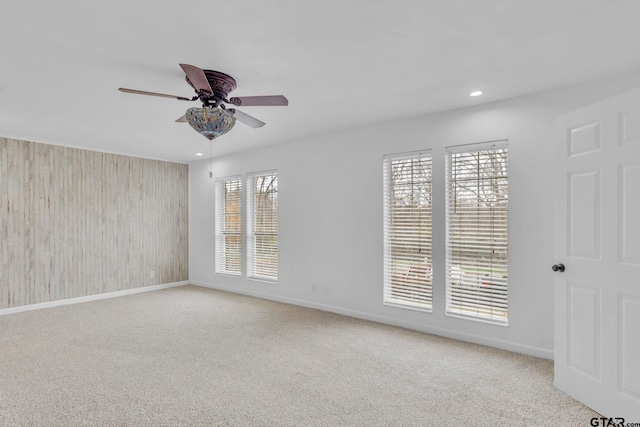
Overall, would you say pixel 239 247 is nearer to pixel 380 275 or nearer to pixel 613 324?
pixel 380 275

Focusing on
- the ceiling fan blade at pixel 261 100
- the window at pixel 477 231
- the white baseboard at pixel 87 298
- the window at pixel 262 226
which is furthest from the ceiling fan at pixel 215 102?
the white baseboard at pixel 87 298

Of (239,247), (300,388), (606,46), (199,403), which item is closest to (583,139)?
(606,46)

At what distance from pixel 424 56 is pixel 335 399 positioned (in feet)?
8.57

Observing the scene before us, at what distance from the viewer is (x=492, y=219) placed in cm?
372

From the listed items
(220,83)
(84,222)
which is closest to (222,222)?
(84,222)

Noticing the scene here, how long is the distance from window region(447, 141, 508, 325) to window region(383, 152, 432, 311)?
0.89 feet

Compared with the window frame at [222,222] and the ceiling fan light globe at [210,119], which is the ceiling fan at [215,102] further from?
the window frame at [222,222]

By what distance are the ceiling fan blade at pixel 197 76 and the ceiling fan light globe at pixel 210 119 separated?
6.2 inches

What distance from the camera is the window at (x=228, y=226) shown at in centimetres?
646

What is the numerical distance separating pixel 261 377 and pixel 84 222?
180 inches

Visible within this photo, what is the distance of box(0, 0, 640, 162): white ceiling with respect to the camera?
6.81ft

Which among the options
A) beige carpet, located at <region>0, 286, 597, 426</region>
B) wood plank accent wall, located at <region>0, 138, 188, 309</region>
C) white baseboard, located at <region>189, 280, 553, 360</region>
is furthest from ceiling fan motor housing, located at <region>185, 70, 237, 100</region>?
wood plank accent wall, located at <region>0, 138, 188, 309</region>

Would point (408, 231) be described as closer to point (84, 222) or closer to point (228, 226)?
point (228, 226)

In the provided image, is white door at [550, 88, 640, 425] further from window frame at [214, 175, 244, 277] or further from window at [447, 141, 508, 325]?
window frame at [214, 175, 244, 277]
